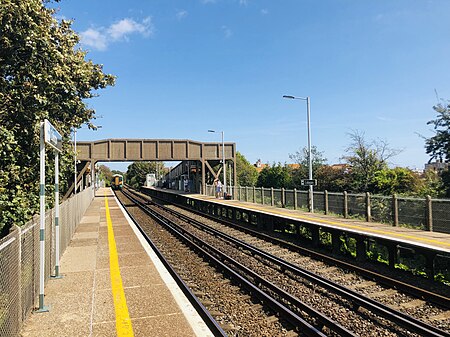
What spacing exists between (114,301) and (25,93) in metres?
6.37

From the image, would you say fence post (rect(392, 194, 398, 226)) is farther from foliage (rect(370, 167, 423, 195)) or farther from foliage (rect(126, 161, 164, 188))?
foliage (rect(126, 161, 164, 188))

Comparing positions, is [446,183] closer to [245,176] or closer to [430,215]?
[430,215]

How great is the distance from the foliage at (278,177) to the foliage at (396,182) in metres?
14.5

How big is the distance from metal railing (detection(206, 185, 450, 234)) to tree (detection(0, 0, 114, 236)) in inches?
517

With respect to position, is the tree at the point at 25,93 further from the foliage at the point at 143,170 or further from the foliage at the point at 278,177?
the foliage at the point at 143,170

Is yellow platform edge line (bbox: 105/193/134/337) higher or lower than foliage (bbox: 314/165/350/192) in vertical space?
lower

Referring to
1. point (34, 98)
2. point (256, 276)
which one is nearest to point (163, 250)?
point (256, 276)

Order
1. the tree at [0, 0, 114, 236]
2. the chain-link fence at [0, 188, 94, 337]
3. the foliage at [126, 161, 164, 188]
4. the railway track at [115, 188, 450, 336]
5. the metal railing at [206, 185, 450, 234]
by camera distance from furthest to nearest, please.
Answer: the foliage at [126, 161, 164, 188] → the metal railing at [206, 185, 450, 234] → the tree at [0, 0, 114, 236] → the railway track at [115, 188, 450, 336] → the chain-link fence at [0, 188, 94, 337]

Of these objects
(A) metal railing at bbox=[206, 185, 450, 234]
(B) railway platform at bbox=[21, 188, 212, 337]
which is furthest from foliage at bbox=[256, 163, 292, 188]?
(B) railway platform at bbox=[21, 188, 212, 337]

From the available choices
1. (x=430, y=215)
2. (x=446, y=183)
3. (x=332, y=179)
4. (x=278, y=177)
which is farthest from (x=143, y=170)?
(x=430, y=215)

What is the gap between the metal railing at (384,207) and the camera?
13188 millimetres

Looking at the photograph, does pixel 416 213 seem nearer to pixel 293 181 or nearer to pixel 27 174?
pixel 27 174

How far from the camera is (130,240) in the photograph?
1292 cm

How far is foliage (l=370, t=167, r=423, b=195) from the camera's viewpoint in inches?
1017
